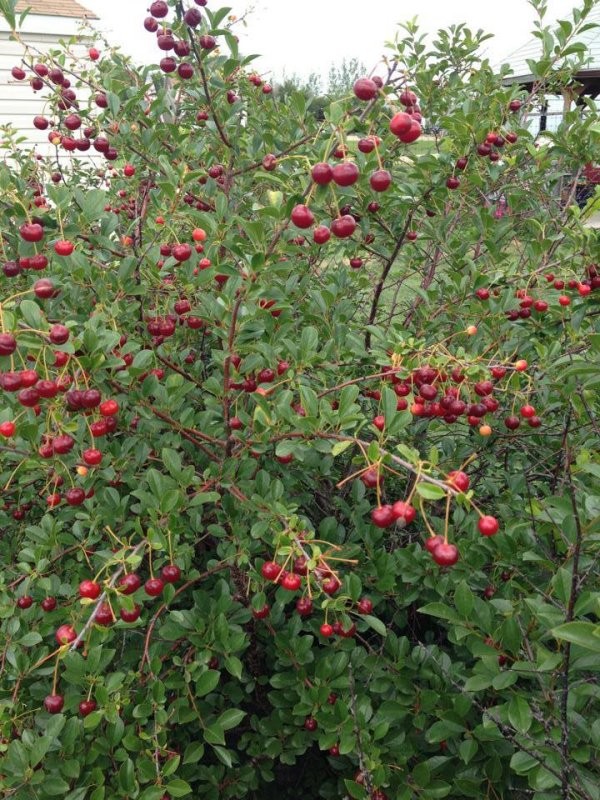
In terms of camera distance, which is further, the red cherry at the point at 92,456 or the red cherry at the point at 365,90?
the red cherry at the point at 92,456

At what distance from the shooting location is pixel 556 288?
8.54 ft

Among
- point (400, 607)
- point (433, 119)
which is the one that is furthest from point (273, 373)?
point (433, 119)

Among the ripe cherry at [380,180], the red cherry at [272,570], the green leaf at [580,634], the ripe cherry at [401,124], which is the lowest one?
the red cherry at [272,570]

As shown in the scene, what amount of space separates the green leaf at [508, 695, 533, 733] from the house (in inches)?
448

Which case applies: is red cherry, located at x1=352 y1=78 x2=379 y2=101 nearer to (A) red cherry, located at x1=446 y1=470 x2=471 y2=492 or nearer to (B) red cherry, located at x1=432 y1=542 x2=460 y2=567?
(A) red cherry, located at x1=446 y1=470 x2=471 y2=492

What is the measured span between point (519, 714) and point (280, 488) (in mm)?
856

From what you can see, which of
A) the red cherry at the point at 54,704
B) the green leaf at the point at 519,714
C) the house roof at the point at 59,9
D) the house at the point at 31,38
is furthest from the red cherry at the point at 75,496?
the house roof at the point at 59,9

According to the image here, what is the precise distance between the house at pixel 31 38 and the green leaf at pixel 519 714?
1138 cm

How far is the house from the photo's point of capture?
1070cm

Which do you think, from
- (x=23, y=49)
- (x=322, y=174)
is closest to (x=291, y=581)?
(x=322, y=174)

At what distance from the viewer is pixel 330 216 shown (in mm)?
2352

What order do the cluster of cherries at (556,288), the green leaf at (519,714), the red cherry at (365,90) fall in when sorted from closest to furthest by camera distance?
the green leaf at (519,714) → the red cherry at (365,90) → the cluster of cherries at (556,288)

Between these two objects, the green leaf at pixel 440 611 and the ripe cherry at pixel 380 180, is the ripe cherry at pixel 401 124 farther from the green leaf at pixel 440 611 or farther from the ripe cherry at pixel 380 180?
the green leaf at pixel 440 611

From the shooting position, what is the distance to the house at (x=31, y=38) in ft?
35.1
